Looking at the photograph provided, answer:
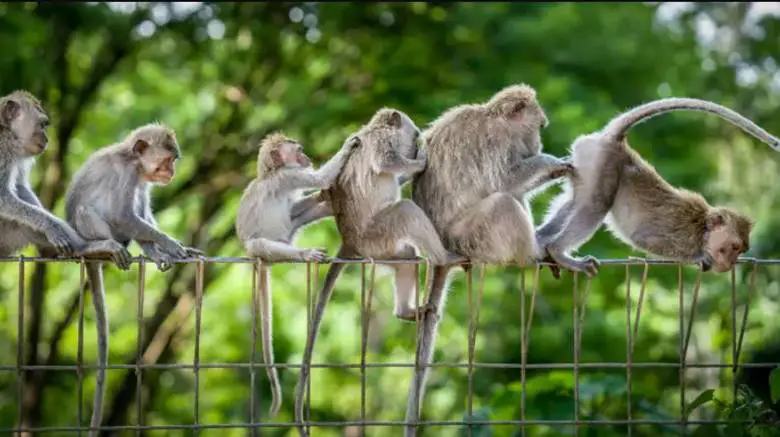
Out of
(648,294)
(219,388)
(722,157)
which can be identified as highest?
(722,157)

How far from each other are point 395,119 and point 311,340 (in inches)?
61.1

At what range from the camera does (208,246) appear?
46.2 ft

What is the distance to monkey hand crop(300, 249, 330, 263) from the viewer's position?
675 cm

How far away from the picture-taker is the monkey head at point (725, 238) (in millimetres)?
7516

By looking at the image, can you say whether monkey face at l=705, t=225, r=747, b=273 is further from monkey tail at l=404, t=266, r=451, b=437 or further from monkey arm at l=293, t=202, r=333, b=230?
monkey arm at l=293, t=202, r=333, b=230

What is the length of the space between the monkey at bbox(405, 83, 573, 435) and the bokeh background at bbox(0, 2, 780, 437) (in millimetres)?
2239

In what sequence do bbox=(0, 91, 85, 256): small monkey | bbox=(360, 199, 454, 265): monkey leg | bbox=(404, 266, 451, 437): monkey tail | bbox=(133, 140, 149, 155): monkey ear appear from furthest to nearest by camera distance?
1. bbox=(133, 140, 149, 155): monkey ear
2. bbox=(0, 91, 85, 256): small monkey
3. bbox=(360, 199, 454, 265): monkey leg
4. bbox=(404, 266, 451, 437): monkey tail

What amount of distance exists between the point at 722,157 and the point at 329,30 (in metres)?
8.84

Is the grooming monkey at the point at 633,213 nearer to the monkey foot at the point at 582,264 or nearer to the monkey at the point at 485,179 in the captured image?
the monkey foot at the point at 582,264

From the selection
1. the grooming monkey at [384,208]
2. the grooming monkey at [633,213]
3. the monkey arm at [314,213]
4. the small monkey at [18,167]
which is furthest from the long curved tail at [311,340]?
the small monkey at [18,167]

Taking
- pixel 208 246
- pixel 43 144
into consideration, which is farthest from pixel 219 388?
pixel 43 144

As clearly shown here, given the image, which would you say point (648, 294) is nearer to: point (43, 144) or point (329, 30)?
point (329, 30)

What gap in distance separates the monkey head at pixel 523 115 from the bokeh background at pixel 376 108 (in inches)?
95.9

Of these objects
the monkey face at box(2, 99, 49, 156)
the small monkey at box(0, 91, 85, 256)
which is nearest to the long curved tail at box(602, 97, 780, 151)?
the small monkey at box(0, 91, 85, 256)
